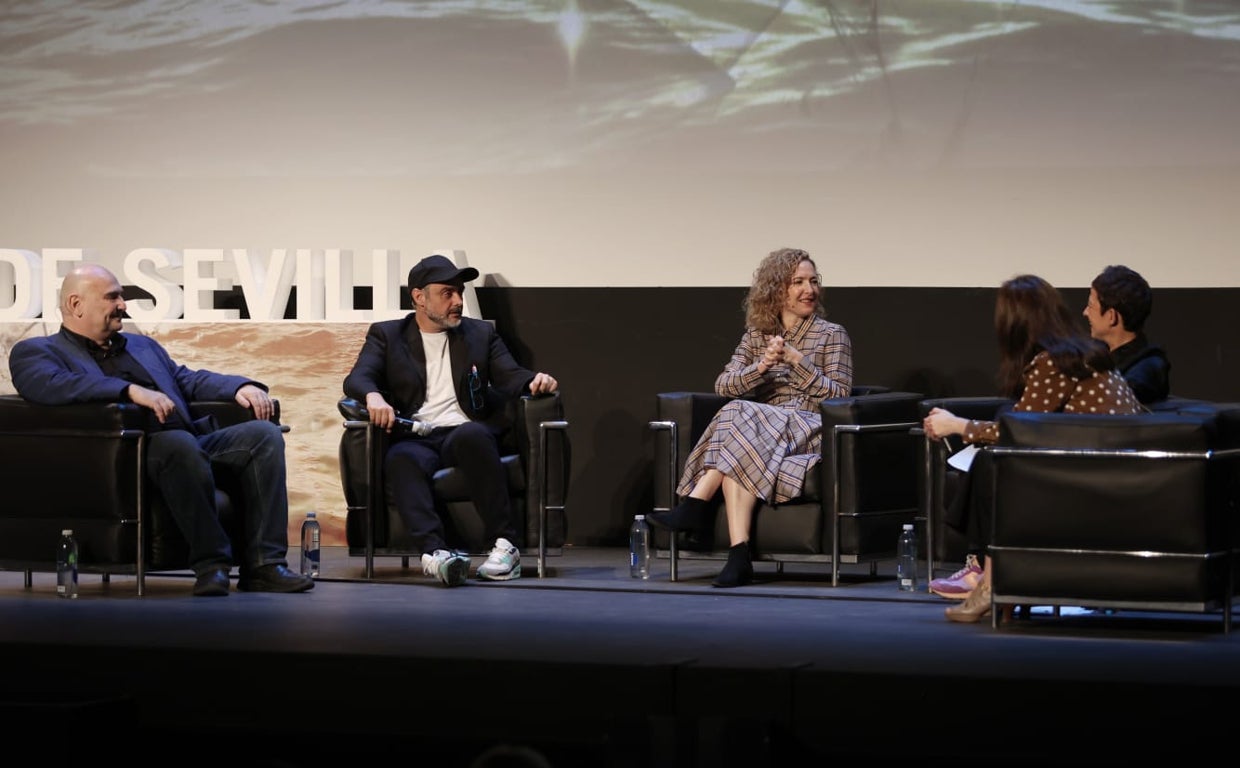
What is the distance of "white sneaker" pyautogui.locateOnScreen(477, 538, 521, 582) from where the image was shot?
602 centimetres

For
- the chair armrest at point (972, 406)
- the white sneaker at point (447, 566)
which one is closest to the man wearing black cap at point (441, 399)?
the white sneaker at point (447, 566)

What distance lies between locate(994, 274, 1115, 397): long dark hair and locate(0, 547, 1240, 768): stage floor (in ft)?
2.32

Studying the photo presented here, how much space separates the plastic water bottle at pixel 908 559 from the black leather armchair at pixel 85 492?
223 cm

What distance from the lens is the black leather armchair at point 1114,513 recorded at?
455cm

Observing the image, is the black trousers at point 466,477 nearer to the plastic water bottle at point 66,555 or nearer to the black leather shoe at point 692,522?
the black leather shoe at point 692,522

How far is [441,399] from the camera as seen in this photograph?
6.35 m

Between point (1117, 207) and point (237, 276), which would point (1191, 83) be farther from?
point (237, 276)

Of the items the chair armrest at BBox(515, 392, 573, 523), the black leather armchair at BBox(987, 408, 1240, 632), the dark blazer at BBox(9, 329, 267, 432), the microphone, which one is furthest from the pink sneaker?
the dark blazer at BBox(9, 329, 267, 432)

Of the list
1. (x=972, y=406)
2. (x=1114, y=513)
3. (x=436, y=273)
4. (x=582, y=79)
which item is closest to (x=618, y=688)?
(x=1114, y=513)

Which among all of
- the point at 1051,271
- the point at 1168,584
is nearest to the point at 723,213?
the point at 1051,271

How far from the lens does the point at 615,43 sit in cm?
744

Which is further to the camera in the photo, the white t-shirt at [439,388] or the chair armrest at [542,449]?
the white t-shirt at [439,388]

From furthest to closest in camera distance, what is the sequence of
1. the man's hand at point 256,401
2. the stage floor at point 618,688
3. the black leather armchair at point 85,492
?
the man's hand at point 256,401 → the black leather armchair at point 85,492 → the stage floor at point 618,688

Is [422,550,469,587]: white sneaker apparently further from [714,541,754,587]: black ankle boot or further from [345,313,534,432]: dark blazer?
[714,541,754,587]: black ankle boot
